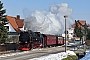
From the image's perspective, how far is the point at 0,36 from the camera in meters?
40.1

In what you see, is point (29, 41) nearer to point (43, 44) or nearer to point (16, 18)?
point (43, 44)

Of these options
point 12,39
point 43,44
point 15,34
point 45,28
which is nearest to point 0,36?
point 43,44

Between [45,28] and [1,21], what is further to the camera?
[45,28]

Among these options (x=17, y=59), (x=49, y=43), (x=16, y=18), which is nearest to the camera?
(x=17, y=59)

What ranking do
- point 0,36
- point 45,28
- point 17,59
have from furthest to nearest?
point 45,28 < point 0,36 < point 17,59

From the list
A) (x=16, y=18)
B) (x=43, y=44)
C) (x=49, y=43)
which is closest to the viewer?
(x=43, y=44)

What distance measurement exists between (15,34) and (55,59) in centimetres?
4250

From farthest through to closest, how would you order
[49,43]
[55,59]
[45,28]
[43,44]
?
[45,28] < [49,43] < [43,44] < [55,59]

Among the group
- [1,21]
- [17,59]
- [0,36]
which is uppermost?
[1,21]

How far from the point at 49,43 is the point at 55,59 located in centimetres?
3059

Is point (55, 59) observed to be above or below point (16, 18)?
below

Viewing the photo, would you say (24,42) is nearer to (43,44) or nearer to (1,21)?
(1,21)

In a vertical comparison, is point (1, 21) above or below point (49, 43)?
above

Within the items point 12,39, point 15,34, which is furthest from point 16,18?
point 12,39
